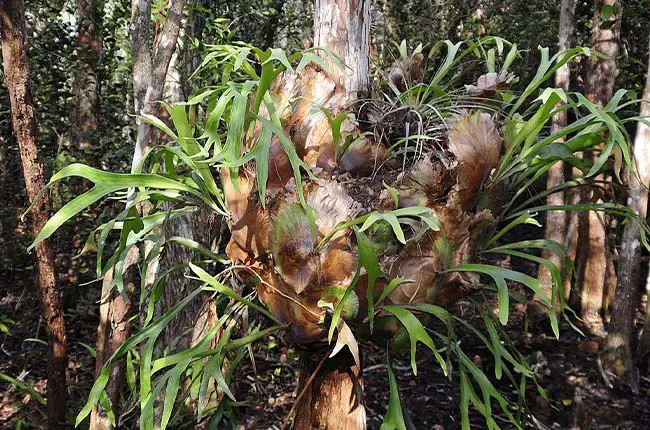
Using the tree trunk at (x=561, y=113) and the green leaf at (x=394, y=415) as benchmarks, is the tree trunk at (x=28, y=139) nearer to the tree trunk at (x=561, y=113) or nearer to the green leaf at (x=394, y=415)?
the green leaf at (x=394, y=415)

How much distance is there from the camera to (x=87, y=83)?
10.8 feet

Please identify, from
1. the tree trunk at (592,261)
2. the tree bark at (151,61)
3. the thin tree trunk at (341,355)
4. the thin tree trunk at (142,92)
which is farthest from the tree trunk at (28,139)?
the tree trunk at (592,261)

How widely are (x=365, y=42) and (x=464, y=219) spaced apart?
0.36 metres

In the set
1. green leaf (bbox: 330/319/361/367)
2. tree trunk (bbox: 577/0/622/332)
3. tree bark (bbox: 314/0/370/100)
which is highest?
tree bark (bbox: 314/0/370/100)

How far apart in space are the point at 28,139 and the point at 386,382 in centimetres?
213

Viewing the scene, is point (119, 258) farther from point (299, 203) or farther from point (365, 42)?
point (365, 42)

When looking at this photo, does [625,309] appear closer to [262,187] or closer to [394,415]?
[394,415]

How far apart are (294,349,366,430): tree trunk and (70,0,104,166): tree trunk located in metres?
2.51

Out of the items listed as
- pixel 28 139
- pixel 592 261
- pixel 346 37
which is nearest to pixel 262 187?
pixel 346 37

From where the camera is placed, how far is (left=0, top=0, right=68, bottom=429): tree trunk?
1.51 meters

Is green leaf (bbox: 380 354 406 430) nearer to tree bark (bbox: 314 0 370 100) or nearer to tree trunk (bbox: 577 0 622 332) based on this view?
tree bark (bbox: 314 0 370 100)

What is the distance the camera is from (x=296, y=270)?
2.56 ft

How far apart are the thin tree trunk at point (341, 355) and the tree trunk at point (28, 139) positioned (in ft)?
3.20

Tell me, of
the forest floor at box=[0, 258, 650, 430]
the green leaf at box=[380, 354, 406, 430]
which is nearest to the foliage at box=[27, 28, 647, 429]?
the green leaf at box=[380, 354, 406, 430]
